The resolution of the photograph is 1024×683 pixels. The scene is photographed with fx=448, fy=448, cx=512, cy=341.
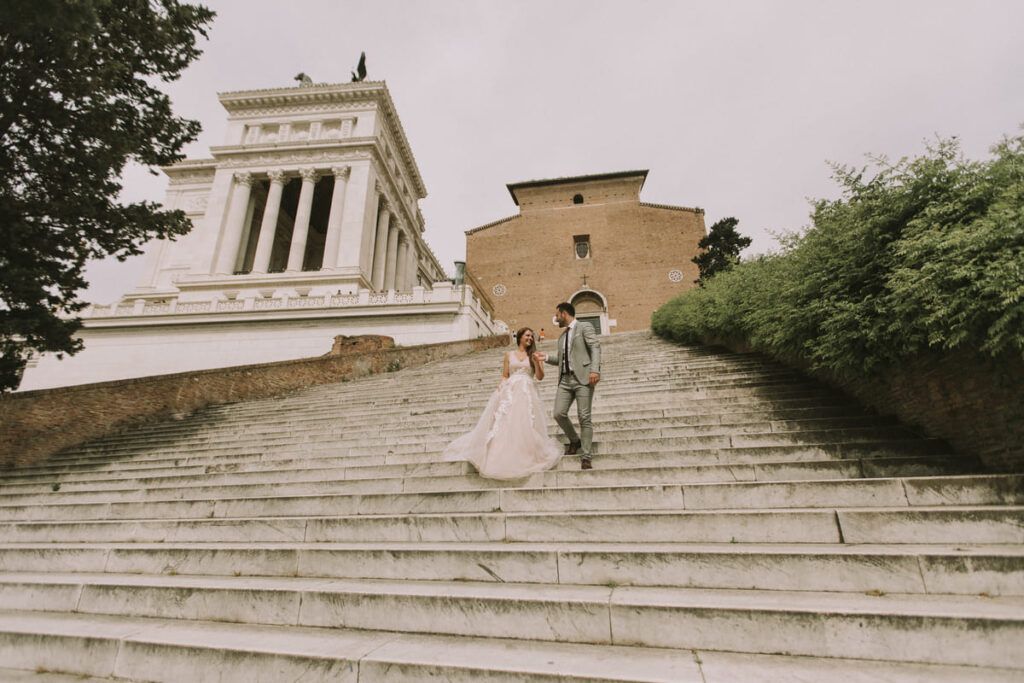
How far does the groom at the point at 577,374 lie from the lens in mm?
4473

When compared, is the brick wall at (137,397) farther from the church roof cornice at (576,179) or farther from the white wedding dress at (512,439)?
the church roof cornice at (576,179)

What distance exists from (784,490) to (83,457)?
1158cm

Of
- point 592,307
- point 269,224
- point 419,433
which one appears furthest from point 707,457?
point 269,224

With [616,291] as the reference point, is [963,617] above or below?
below

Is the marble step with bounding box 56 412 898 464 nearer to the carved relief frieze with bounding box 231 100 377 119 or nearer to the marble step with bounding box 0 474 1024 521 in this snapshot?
the marble step with bounding box 0 474 1024 521

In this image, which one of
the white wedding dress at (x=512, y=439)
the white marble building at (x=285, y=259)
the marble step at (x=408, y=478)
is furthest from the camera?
the white marble building at (x=285, y=259)

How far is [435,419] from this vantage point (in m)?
7.49

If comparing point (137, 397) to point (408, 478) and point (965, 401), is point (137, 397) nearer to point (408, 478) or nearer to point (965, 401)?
point (408, 478)

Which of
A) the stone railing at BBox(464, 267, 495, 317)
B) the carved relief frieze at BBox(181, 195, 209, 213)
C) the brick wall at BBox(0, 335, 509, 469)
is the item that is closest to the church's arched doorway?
the stone railing at BBox(464, 267, 495, 317)

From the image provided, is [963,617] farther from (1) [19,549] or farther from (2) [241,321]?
(2) [241,321]

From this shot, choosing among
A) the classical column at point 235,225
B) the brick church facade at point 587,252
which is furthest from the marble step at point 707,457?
the classical column at point 235,225

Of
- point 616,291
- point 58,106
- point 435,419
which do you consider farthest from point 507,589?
point 616,291

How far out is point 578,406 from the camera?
175 inches

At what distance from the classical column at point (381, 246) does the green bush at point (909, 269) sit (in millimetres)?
25655
